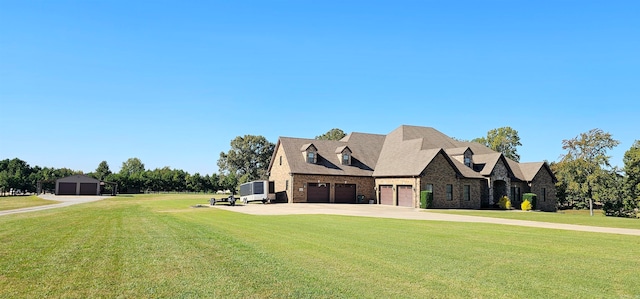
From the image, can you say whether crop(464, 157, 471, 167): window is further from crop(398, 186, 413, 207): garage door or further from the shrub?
crop(398, 186, 413, 207): garage door

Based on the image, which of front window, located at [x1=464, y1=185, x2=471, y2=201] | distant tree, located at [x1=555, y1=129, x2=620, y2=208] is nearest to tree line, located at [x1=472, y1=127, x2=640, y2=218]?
distant tree, located at [x1=555, y1=129, x2=620, y2=208]

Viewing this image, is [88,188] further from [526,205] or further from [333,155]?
[526,205]

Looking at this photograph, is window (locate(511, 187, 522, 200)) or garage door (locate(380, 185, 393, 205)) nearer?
garage door (locate(380, 185, 393, 205))

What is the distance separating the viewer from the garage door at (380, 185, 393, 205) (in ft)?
142

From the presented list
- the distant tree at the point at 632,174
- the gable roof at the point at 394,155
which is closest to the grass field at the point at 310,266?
the gable roof at the point at 394,155

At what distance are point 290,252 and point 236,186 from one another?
74359mm

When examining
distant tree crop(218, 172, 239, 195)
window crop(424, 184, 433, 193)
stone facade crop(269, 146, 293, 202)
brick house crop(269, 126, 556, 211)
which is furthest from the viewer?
distant tree crop(218, 172, 239, 195)

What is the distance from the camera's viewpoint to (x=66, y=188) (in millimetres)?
72375

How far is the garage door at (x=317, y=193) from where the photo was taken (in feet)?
145

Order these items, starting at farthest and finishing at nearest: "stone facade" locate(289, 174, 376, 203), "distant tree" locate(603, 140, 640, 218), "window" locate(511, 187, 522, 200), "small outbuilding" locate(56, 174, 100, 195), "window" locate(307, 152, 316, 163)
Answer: "small outbuilding" locate(56, 174, 100, 195), "distant tree" locate(603, 140, 640, 218), "window" locate(307, 152, 316, 163), "window" locate(511, 187, 522, 200), "stone facade" locate(289, 174, 376, 203)

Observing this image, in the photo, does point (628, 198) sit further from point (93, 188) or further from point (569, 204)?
point (93, 188)

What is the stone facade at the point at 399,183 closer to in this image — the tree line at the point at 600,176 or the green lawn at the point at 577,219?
the green lawn at the point at 577,219

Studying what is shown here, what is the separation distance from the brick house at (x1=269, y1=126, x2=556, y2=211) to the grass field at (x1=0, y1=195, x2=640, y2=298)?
84.1 feet

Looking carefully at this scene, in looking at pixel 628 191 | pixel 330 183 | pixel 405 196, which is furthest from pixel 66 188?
pixel 628 191
